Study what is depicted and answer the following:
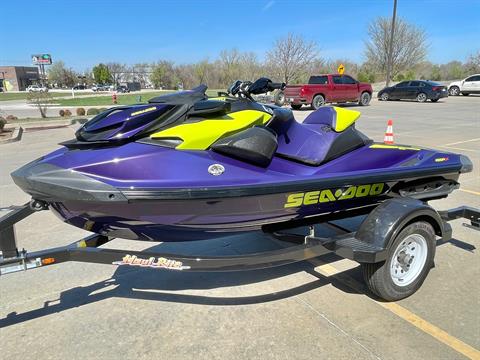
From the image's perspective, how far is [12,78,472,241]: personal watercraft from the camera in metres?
2.44

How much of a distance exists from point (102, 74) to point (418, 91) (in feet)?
302

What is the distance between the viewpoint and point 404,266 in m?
3.09

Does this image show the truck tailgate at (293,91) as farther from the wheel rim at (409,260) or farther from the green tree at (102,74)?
the green tree at (102,74)

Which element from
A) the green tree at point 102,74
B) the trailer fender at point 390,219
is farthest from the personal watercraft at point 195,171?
the green tree at point 102,74

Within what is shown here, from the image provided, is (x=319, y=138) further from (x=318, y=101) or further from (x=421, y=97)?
(x=421, y=97)

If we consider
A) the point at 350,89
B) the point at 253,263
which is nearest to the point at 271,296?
the point at 253,263

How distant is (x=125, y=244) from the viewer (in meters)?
4.14

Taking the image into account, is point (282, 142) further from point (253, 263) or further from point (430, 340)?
point (430, 340)

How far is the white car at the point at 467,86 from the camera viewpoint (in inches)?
1138

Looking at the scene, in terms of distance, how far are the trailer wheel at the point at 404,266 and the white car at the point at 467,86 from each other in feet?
102

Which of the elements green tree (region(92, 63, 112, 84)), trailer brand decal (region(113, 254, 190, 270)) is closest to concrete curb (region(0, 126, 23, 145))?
trailer brand decal (region(113, 254, 190, 270))

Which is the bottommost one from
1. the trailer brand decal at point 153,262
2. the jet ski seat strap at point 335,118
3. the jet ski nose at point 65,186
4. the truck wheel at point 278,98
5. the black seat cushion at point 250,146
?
the trailer brand decal at point 153,262

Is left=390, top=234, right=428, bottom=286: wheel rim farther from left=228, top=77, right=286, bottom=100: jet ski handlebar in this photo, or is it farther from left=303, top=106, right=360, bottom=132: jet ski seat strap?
left=228, top=77, right=286, bottom=100: jet ski handlebar

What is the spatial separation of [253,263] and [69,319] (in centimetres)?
141
